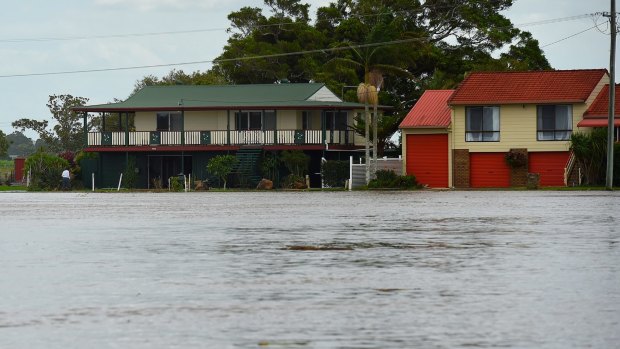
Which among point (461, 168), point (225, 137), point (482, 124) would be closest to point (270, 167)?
point (225, 137)

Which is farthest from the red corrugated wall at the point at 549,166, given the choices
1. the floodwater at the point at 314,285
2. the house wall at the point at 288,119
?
the floodwater at the point at 314,285

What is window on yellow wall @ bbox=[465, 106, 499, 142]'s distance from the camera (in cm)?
6650

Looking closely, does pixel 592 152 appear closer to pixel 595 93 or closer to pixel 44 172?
pixel 595 93

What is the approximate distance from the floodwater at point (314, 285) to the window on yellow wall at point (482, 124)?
1521 inches

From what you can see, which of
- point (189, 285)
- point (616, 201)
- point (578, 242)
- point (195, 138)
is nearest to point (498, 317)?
point (189, 285)

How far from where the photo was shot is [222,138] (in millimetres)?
74438

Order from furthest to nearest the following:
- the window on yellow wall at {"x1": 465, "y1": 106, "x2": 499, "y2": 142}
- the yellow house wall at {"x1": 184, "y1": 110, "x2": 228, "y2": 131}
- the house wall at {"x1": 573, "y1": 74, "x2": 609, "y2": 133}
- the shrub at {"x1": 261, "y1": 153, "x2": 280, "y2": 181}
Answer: the yellow house wall at {"x1": 184, "y1": 110, "x2": 228, "y2": 131}
the shrub at {"x1": 261, "y1": 153, "x2": 280, "y2": 181}
the window on yellow wall at {"x1": 465, "y1": 106, "x2": 499, "y2": 142}
the house wall at {"x1": 573, "y1": 74, "x2": 609, "y2": 133}

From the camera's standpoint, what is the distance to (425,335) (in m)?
10.8

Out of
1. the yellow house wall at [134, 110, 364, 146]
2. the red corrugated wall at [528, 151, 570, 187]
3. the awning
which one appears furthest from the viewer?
the yellow house wall at [134, 110, 364, 146]

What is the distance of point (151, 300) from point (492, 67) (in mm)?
72054

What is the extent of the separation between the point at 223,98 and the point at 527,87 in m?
19.6

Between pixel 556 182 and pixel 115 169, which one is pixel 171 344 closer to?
pixel 556 182

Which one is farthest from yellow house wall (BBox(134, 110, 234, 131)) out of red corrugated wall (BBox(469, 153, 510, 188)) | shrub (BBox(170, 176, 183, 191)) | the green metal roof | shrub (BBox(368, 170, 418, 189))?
red corrugated wall (BBox(469, 153, 510, 188))

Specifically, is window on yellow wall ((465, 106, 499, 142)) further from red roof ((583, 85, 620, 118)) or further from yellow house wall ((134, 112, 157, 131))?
yellow house wall ((134, 112, 157, 131))
